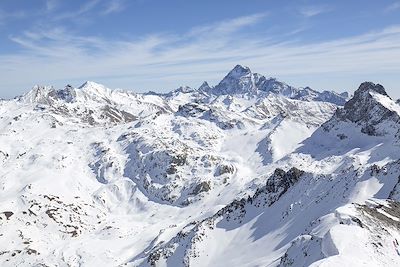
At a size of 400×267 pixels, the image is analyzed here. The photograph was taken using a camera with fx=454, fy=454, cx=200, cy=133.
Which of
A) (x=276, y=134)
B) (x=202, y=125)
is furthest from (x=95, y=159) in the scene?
(x=276, y=134)

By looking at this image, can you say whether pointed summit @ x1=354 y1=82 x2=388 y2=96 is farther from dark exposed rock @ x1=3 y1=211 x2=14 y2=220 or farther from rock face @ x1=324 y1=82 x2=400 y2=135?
dark exposed rock @ x1=3 y1=211 x2=14 y2=220

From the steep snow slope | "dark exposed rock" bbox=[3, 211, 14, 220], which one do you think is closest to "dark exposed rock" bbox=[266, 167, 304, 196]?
the steep snow slope

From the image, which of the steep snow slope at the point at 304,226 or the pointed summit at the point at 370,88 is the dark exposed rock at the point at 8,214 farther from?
the pointed summit at the point at 370,88

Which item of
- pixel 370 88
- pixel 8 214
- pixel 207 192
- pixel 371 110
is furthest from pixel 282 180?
pixel 370 88

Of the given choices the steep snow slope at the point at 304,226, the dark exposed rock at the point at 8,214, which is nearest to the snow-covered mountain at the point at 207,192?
the steep snow slope at the point at 304,226

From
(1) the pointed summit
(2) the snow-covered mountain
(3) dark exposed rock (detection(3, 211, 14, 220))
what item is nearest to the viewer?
(2) the snow-covered mountain

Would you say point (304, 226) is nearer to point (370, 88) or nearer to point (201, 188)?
point (201, 188)

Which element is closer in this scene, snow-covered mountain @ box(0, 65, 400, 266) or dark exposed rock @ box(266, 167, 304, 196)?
snow-covered mountain @ box(0, 65, 400, 266)

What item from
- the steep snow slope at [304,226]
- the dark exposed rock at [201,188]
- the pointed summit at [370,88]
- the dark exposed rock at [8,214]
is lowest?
the dark exposed rock at [201,188]
